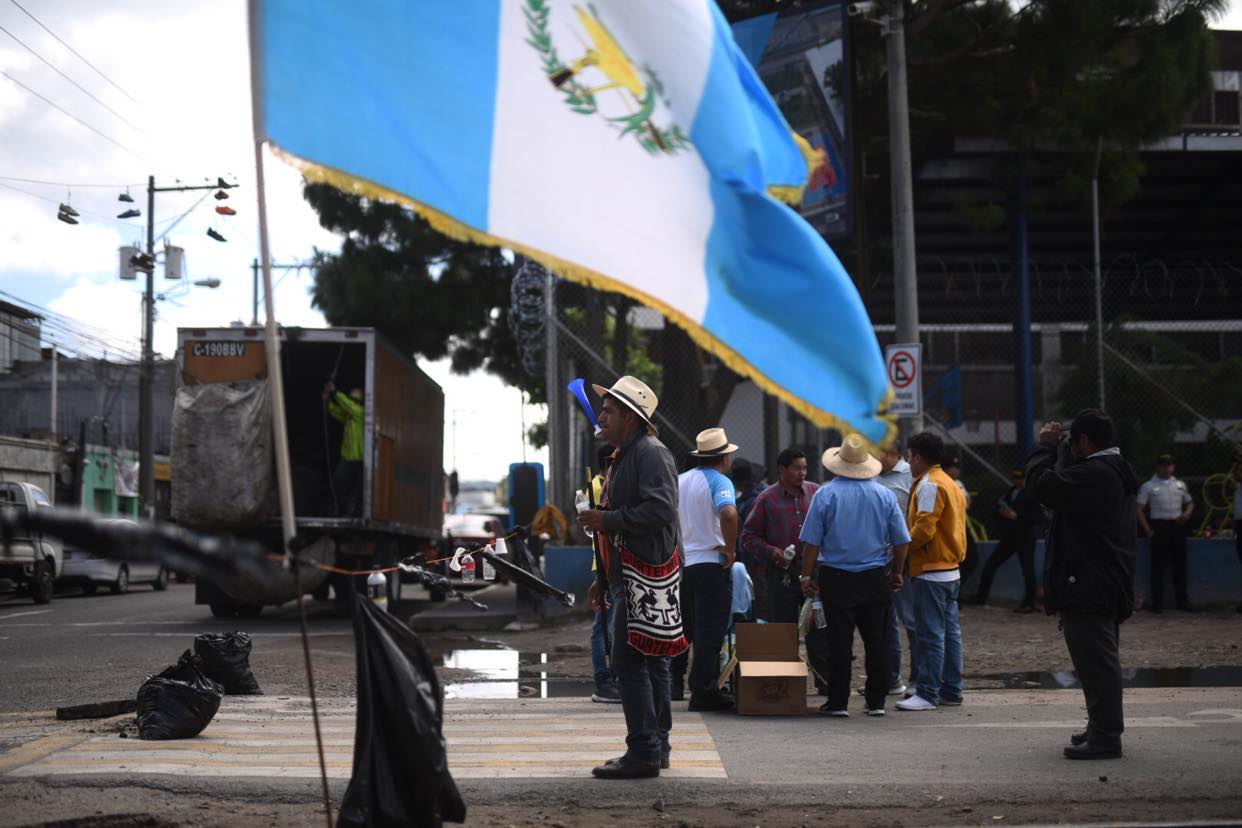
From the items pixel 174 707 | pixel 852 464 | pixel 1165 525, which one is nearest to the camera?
pixel 174 707

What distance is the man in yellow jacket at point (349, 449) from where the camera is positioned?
18719 mm

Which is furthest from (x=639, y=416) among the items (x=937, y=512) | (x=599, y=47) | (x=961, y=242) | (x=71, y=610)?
(x=961, y=242)

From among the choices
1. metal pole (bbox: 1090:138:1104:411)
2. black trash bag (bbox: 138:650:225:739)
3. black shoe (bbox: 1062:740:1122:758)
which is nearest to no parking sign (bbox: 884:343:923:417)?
metal pole (bbox: 1090:138:1104:411)

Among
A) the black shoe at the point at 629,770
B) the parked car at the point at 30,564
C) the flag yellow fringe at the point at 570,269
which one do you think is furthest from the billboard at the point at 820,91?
the parked car at the point at 30,564

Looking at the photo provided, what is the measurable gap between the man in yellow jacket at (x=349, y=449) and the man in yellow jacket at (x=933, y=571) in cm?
1087

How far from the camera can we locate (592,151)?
15.3ft

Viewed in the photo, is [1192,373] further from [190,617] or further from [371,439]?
[190,617]

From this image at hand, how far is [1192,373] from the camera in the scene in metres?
20.9

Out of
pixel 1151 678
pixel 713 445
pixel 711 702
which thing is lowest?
pixel 1151 678

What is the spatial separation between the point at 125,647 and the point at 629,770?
10.1 meters

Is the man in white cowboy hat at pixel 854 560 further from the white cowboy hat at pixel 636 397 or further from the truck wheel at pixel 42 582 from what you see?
the truck wheel at pixel 42 582

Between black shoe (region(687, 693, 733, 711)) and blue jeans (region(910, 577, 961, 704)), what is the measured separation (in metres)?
1.30

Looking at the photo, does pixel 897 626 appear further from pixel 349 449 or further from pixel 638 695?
pixel 349 449

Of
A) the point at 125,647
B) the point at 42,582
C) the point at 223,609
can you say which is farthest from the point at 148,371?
the point at 125,647
